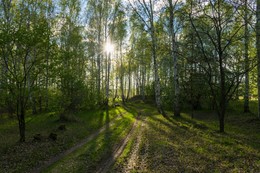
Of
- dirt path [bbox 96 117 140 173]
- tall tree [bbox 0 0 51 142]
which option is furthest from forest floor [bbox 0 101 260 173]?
tall tree [bbox 0 0 51 142]

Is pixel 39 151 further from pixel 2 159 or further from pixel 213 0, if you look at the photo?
pixel 213 0

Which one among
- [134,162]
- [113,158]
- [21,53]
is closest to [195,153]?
[134,162]

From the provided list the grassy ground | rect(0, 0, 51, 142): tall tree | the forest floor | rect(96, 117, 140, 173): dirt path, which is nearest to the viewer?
the grassy ground

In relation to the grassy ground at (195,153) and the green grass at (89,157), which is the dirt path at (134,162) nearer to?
the grassy ground at (195,153)

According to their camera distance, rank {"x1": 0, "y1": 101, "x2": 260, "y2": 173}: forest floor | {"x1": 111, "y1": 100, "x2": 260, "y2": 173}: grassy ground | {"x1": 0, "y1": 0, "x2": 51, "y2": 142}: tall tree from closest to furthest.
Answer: {"x1": 111, "y1": 100, "x2": 260, "y2": 173}: grassy ground < {"x1": 0, "y1": 101, "x2": 260, "y2": 173}: forest floor < {"x1": 0, "y1": 0, "x2": 51, "y2": 142}: tall tree

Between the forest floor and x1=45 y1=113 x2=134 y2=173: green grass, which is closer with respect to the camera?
the forest floor

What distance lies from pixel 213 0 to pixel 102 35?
22608 millimetres

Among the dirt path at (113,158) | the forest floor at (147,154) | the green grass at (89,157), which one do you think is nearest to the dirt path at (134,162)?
the forest floor at (147,154)

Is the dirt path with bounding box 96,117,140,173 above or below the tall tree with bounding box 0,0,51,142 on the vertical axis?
below

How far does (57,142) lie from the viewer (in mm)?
11531

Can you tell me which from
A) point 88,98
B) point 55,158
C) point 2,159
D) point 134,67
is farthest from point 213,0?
point 134,67

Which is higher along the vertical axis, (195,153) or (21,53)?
(21,53)

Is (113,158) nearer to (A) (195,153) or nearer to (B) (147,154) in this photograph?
(B) (147,154)

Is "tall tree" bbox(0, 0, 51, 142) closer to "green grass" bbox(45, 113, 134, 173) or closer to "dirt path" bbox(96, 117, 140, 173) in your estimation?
"green grass" bbox(45, 113, 134, 173)
